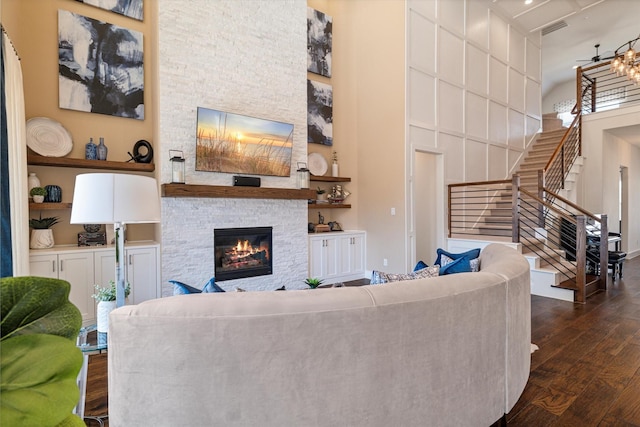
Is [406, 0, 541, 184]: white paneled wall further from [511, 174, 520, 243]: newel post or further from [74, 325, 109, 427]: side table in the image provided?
[74, 325, 109, 427]: side table

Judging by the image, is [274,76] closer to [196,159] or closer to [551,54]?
[196,159]

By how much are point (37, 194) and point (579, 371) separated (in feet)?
17.0

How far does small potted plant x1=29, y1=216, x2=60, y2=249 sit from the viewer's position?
340cm

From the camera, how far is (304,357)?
1227mm

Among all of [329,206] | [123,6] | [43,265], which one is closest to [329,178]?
[329,206]

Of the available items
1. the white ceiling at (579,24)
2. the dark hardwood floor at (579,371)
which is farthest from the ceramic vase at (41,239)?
the white ceiling at (579,24)

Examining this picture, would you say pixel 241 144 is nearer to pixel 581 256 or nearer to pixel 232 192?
pixel 232 192

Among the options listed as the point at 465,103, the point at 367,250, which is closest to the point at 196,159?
the point at 367,250

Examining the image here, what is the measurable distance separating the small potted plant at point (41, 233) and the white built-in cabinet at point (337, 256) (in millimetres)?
3283

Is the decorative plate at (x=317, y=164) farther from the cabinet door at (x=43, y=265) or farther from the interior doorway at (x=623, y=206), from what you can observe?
the interior doorway at (x=623, y=206)

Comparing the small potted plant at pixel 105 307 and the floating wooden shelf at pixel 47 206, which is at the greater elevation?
the floating wooden shelf at pixel 47 206

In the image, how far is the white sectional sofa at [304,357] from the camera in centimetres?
115

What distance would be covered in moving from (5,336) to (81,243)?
400 cm

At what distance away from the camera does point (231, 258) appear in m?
4.54
